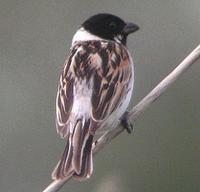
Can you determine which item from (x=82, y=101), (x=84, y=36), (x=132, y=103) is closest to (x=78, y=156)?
(x=82, y=101)

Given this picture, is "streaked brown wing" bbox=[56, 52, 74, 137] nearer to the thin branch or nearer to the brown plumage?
the brown plumage

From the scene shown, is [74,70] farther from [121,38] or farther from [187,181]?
[187,181]

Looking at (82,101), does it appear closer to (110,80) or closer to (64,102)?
(64,102)

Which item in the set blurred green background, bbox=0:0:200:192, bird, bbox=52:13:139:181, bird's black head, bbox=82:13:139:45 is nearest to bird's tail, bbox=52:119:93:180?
bird, bbox=52:13:139:181

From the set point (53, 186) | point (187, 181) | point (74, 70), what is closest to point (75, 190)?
point (187, 181)

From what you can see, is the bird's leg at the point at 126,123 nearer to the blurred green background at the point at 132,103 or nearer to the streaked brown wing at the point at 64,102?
the streaked brown wing at the point at 64,102
